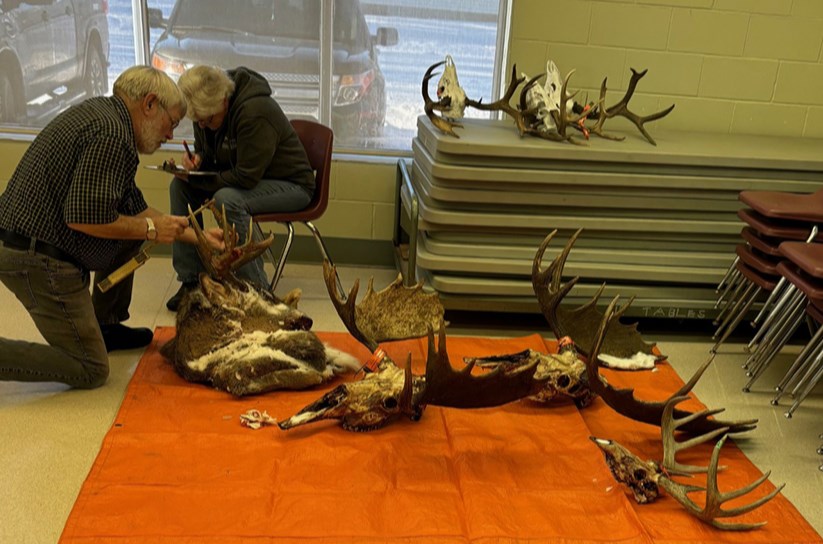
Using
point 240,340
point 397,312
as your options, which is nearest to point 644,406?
point 397,312

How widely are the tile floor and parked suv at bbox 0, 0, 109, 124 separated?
119cm

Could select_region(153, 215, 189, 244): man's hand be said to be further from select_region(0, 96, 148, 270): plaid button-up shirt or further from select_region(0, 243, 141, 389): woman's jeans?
select_region(0, 243, 141, 389): woman's jeans

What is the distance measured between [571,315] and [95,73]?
303cm

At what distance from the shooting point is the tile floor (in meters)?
2.31

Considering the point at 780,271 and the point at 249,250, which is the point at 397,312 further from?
the point at 780,271

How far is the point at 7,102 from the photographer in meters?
4.25

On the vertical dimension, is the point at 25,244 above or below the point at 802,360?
above

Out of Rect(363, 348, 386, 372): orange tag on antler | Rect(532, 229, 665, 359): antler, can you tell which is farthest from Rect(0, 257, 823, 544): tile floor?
Rect(363, 348, 386, 372): orange tag on antler

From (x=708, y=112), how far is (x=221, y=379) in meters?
3.11

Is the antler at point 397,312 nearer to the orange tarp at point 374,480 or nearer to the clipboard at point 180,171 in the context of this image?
the orange tarp at point 374,480

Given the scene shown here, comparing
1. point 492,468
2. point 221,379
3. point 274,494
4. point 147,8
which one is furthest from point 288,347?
point 147,8

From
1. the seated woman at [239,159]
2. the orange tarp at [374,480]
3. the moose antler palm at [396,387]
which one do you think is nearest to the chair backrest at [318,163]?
the seated woman at [239,159]

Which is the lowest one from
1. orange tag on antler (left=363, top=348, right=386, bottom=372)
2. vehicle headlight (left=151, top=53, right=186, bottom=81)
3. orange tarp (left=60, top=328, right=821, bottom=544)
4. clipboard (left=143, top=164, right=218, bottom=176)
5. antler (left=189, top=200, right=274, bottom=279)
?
orange tarp (left=60, top=328, right=821, bottom=544)

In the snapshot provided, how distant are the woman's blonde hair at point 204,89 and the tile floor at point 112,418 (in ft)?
3.33
